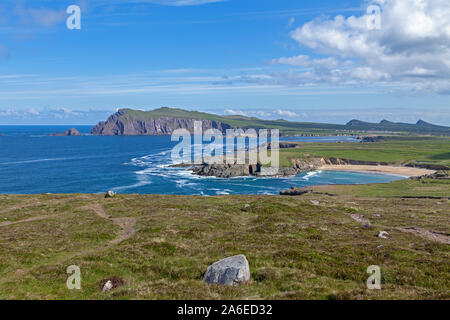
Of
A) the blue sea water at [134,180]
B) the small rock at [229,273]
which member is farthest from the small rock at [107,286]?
the blue sea water at [134,180]

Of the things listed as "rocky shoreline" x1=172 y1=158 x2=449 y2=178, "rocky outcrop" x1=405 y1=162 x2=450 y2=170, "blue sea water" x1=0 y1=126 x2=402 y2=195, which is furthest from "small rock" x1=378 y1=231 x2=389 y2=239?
"rocky outcrop" x1=405 y1=162 x2=450 y2=170

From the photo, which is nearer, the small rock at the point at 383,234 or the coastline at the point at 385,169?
the small rock at the point at 383,234

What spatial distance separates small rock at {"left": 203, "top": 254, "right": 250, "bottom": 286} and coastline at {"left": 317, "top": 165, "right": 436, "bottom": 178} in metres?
164

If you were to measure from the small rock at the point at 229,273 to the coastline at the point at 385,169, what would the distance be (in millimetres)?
164107

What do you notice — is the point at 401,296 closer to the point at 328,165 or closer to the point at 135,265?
the point at 135,265

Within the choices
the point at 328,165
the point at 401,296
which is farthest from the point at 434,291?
the point at 328,165

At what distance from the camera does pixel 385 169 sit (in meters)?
178

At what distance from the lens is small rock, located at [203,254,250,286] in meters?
21.9

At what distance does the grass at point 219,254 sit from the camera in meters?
20.9

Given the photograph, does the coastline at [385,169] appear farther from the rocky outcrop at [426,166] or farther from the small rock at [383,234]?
the small rock at [383,234]

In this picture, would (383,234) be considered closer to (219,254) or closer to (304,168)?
(219,254)
